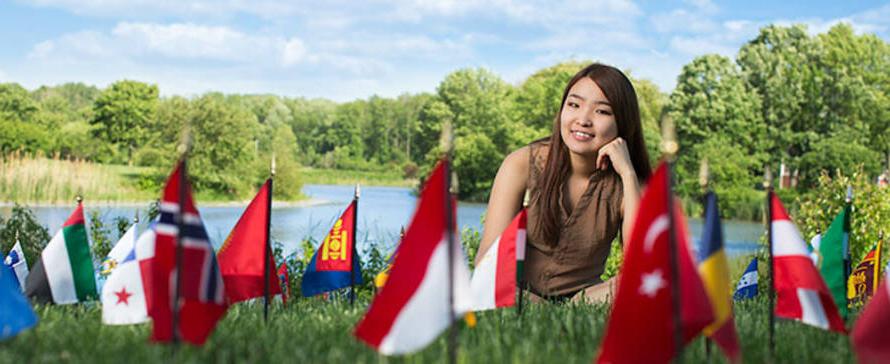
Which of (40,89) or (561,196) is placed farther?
(40,89)

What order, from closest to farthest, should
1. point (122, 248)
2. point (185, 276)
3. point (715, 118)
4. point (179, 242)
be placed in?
point (179, 242)
point (185, 276)
point (122, 248)
point (715, 118)

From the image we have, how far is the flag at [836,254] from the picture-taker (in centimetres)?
394

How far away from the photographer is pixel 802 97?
42344 mm

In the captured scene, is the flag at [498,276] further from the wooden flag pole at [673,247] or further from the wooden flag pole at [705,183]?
the wooden flag pole at [673,247]

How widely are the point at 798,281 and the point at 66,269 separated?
271 cm

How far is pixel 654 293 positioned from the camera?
2186mm

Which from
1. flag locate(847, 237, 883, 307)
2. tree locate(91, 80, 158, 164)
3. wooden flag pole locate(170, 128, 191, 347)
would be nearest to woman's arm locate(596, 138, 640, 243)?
flag locate(847, 237, 883, 307)

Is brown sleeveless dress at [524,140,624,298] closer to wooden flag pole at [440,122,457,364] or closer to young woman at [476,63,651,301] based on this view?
young woman at [476,63,651,301]

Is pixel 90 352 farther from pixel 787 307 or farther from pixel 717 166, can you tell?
pixel 717 166

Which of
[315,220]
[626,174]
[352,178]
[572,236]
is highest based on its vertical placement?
[626,174]

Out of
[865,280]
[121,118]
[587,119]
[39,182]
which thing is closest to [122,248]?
[587,119]

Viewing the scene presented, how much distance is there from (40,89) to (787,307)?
8121 cm

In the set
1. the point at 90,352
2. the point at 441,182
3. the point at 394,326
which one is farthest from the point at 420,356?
the point at 90,352

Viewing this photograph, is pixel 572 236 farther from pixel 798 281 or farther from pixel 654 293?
pixel 654 293
